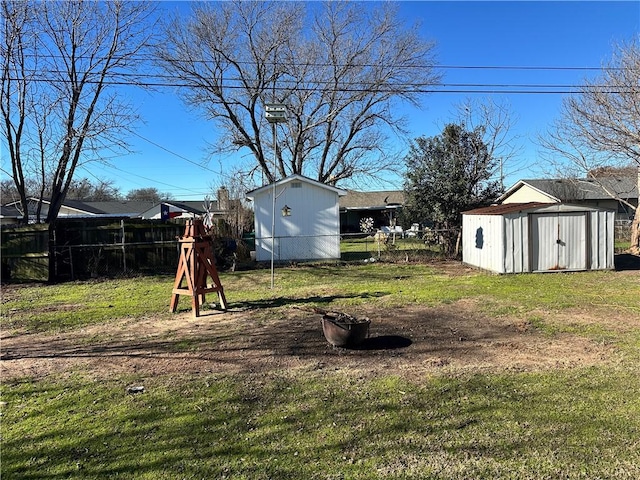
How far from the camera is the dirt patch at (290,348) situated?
15.3 ft

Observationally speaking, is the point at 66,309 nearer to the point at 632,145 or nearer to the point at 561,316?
the point at 561,316

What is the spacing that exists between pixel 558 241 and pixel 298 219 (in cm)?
908

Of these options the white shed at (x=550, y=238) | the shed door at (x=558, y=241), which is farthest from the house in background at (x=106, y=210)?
the shed door at (x=558, y=241)

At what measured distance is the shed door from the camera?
12.2 metres

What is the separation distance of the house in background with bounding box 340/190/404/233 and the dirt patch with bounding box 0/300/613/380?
29.7m

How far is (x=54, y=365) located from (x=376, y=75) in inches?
854

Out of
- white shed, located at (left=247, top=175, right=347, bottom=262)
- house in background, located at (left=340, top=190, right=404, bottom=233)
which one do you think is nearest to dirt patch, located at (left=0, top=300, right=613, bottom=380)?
white shed, located at (left=247, top=175, right=347, bottom=262)

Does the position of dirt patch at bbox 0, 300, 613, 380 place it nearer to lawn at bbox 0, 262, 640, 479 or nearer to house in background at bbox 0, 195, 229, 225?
lawn at bbox 0, 262, 640, 479

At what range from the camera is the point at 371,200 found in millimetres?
39125

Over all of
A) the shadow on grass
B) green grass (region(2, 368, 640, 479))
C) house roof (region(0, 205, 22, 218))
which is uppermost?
house roof (region(0, 205, 22, 218))

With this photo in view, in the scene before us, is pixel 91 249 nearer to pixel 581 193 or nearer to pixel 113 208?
pixel 581 193

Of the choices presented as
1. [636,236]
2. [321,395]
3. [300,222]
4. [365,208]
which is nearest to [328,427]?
[321,395]

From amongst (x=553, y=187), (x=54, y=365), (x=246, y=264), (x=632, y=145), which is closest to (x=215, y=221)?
(x=246, y=264)

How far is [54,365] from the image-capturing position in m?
4.91
